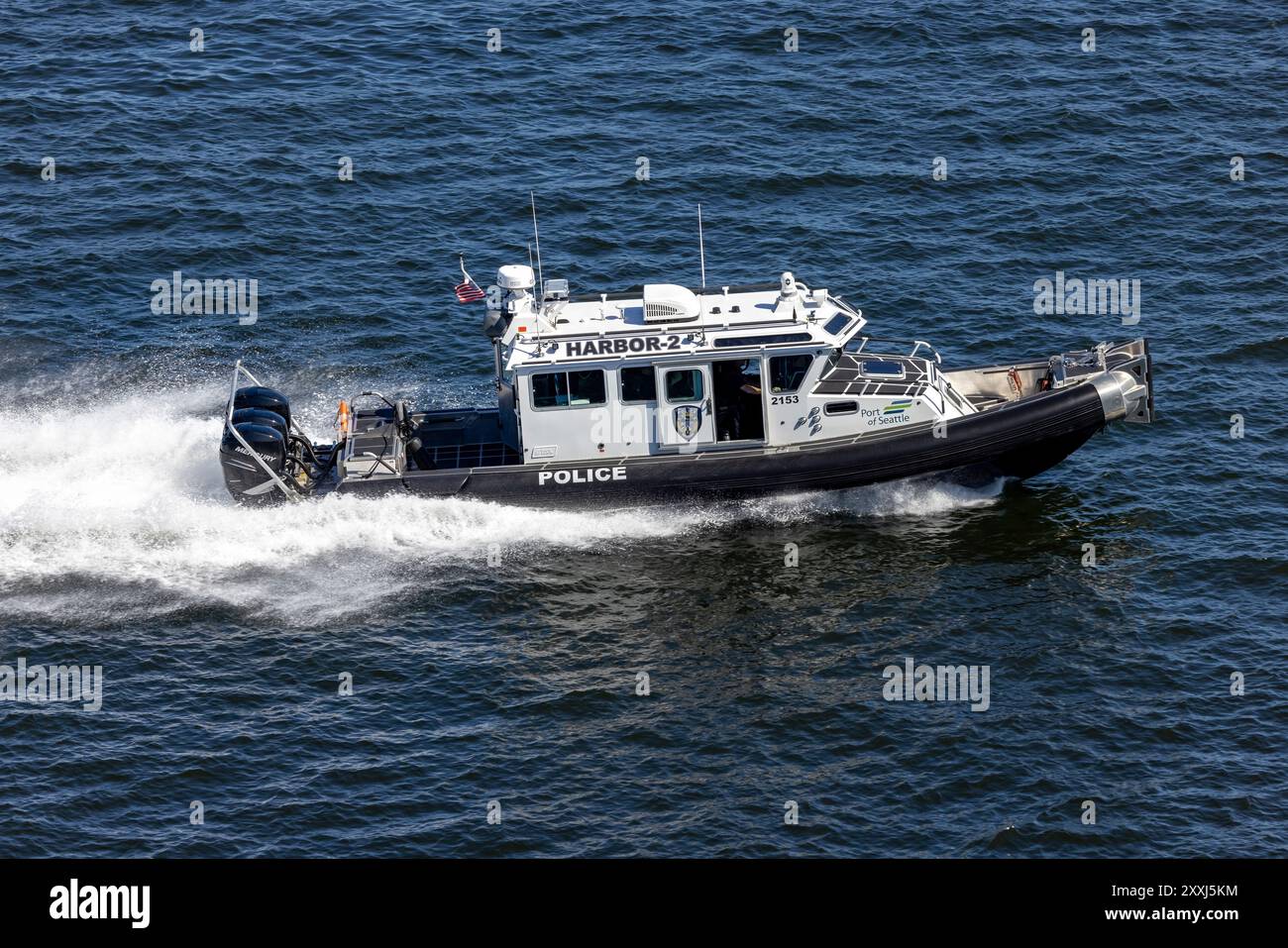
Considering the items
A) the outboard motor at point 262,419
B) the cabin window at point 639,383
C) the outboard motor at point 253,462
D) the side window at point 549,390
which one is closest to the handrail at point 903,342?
the cabin window at point 639,383

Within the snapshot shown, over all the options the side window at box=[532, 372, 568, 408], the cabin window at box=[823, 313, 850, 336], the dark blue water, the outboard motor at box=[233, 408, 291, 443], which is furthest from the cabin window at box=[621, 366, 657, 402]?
the outboard motor at box=[233, 408, 291, 443]

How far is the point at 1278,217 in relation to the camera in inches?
1613

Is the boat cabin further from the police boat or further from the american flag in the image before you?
the american flag

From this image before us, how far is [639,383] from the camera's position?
29656 millimetres

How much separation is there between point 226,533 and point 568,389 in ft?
20.0

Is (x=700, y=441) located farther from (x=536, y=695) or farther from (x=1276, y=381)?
(x=1276, y=381)

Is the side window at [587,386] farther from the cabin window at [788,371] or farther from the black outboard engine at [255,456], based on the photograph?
the black outboard engine at [255,456]

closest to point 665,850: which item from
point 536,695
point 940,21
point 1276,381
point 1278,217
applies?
point 536,695

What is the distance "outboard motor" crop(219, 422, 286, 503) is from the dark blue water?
354 millimetres

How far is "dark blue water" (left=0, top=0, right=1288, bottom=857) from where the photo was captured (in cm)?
2438

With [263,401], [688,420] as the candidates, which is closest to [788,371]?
[688,420]

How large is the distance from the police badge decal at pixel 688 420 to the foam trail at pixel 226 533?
1374 millimetres

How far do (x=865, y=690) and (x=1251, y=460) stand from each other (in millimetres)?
10527

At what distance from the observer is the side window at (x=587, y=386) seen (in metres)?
29.5
